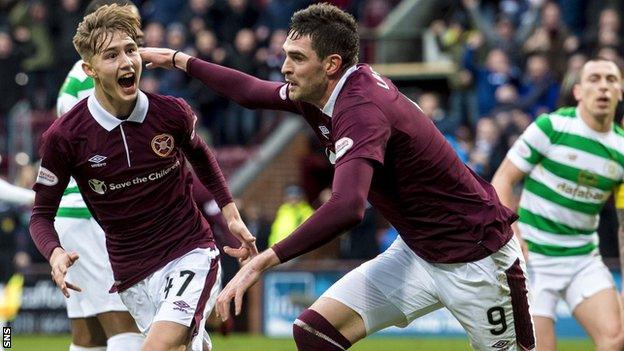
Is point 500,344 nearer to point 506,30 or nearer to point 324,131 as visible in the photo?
point 324,131

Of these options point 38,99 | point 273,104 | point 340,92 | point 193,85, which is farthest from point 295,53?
point 38,99

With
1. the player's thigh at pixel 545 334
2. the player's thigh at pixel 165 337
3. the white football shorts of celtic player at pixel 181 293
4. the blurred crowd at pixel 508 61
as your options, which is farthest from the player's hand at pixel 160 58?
the blurred crowd at pixel 508 61

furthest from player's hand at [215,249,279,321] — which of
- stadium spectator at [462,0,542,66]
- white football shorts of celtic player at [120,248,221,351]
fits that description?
stadium spectator at [462,0,542,66]

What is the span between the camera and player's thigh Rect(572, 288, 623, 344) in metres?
9.10

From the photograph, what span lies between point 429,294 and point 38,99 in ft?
54.3

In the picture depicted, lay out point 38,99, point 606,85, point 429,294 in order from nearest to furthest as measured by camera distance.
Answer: point 429,294
point 606,85
point 38,99

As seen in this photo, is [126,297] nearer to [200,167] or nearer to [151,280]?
[151,280]

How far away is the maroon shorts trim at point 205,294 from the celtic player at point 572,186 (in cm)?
244

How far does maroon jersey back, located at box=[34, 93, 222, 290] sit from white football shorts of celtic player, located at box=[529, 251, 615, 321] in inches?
118

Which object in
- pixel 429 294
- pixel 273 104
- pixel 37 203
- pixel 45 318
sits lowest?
pixel 45 318

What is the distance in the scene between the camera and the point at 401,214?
23.6ft

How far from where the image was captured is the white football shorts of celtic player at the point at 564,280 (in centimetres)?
954

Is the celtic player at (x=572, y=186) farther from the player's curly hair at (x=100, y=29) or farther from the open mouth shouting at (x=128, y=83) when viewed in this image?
the player's curly hair at (x=100, y=29)

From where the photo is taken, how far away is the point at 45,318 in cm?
1870
